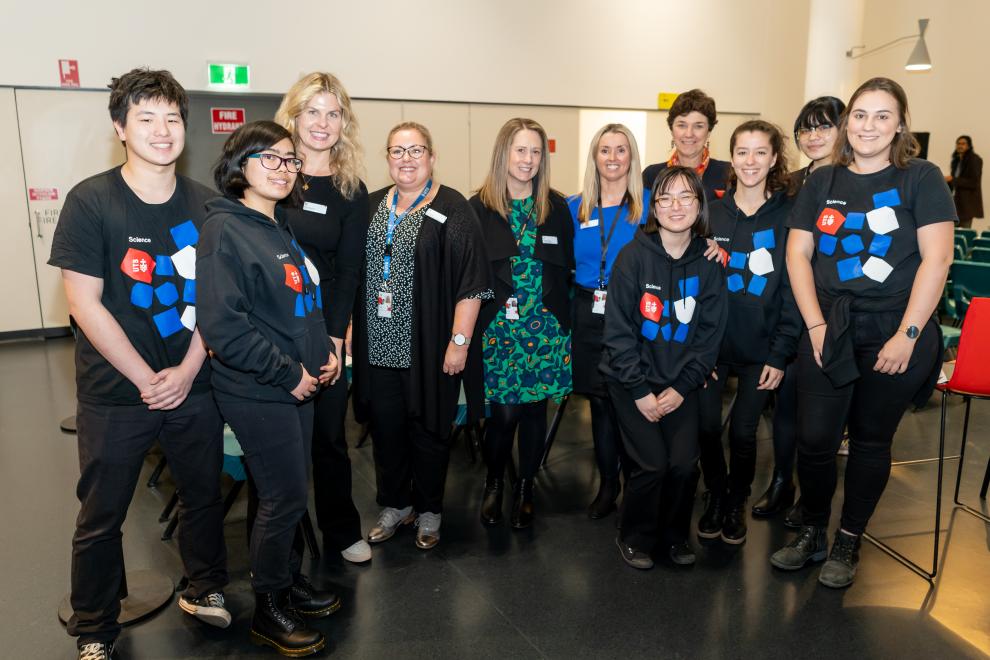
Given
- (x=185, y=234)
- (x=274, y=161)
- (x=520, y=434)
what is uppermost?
(x=274, y=161)

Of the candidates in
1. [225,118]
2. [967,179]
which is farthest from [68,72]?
[967,179]

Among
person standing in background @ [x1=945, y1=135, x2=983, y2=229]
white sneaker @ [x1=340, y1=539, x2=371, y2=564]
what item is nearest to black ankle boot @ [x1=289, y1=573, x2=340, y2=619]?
white sneaker @ [x1=340, y1=539, x2=371, y2=564]

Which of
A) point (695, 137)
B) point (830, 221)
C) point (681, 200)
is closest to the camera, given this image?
point (830, 221)

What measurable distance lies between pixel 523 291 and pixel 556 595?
1199 mm

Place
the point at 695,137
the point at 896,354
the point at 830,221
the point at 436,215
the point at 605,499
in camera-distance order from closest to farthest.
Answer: the point at 896,354, the point at 830,221, the point at 436,215, the point at 605,499, the point at 695,137

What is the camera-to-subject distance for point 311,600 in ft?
8.07

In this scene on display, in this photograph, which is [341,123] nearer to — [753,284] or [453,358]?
[453,358]

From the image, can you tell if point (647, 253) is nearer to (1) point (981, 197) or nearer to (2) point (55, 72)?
(2) point (55, 72)

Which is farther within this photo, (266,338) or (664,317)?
(664,317)

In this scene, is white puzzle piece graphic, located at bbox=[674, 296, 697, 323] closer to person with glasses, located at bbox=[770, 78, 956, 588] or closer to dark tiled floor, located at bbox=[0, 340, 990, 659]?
person with glasses, located at bbox=[770, 78, 956, 588]

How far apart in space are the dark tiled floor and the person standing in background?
8.23 meters

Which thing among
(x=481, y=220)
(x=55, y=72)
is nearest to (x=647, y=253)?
(x=481, y=220)

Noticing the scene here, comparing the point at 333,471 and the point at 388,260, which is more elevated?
the point at 388,260

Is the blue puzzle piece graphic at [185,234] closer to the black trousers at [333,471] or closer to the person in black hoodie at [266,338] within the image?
the person in black hoodie at [266,338]
